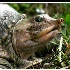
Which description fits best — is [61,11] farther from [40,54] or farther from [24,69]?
[24,69]

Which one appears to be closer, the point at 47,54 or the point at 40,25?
the point at 40,25

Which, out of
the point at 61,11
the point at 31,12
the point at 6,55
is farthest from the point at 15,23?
the point at 31,12

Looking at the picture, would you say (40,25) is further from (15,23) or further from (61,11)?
(61,11)

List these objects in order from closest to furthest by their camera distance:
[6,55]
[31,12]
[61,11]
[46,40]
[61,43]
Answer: [46,40]
[6,55]
[61,43]
[61,11]
[31,12]

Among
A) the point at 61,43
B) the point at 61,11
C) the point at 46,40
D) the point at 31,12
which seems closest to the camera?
the point at 46,40

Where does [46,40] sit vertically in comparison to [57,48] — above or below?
above

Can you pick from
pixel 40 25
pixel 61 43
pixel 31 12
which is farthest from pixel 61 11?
pixel 40 25
